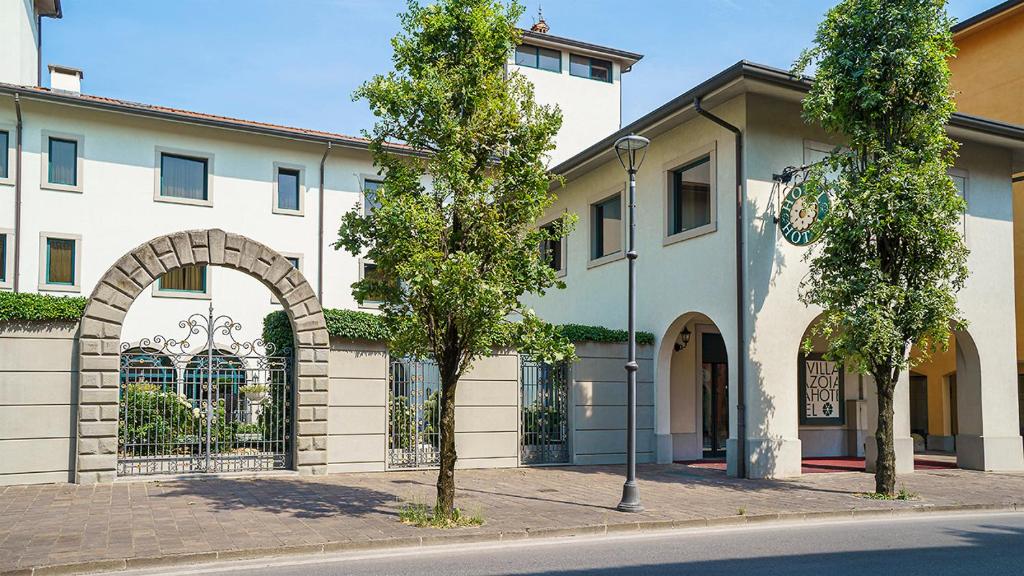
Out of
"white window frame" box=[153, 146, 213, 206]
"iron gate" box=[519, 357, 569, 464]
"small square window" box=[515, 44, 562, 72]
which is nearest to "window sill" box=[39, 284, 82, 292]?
"white window frame" box=[153, 146, 213, 206]

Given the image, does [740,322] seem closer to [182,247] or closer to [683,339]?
[683,339]

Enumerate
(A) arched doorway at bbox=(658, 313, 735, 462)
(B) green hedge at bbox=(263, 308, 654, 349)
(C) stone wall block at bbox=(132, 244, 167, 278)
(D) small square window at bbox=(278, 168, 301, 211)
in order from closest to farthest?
(C) stone wall block at bbox=(132, 244, 167, 278) → (B) green hedge at bbox=(263, 308, 654, 349) → (A) arched doorway at bbox=(658, 313, 735, 462) → (D) small square window at bbox=(278, 168, 301, 211)

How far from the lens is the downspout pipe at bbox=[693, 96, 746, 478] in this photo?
1549cm

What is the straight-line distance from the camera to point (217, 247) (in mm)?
14625

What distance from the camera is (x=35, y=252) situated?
81.1 feet

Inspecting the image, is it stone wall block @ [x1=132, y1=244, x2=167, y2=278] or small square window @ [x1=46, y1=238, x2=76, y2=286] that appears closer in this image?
stone wall block @ [x1=132, y1=244, x2=167, y2=278]

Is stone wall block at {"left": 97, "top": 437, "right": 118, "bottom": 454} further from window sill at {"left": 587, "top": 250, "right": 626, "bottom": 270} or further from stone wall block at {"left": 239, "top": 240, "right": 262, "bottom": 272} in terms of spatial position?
window sill at {"left": 587, "top": 250, "right": 626, "bottom": 270}

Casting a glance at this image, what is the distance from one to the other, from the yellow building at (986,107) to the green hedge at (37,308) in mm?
19916

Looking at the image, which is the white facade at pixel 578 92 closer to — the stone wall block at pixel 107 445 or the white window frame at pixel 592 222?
the white window frame at pixel 592 222

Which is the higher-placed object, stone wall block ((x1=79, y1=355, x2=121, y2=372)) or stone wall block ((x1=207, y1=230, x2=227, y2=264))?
stone wall block ((x1=207, y1=230, x2=227, y2=264))

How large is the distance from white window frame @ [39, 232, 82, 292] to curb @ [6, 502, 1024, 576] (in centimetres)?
1940

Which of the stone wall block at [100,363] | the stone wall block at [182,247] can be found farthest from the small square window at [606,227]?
the stone wall block at [100,363]

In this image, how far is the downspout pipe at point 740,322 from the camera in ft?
50.8

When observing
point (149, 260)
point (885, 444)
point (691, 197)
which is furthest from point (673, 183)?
point (149, 260)
